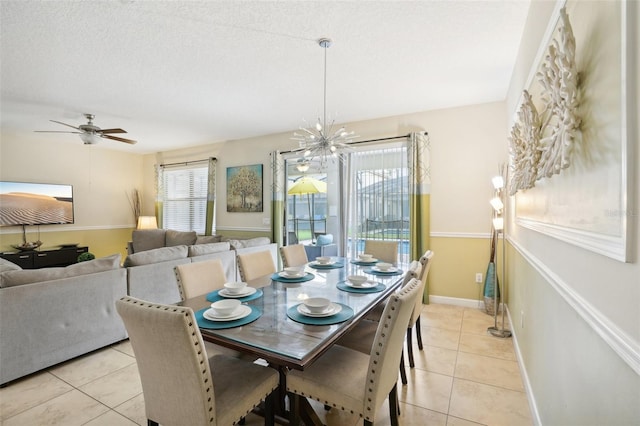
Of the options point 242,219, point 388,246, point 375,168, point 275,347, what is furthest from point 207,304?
point 242,219

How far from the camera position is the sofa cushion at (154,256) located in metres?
2.99

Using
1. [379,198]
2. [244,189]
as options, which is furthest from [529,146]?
[244,189]

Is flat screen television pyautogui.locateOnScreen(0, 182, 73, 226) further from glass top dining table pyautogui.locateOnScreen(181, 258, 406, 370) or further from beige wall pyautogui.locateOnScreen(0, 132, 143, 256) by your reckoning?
glass top dining table pyautogui.locateOnScreen(181, 258, 406, 370)

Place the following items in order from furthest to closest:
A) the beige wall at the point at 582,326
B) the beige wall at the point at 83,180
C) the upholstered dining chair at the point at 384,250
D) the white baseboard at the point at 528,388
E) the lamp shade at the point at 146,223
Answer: the lamp shade at the point at 146,223
the beige wall at the point at 83,180
the upholstered dining chair at the point at 384,250
the white baseboard at the point at 528,388
the beige wall at the point at 582,326

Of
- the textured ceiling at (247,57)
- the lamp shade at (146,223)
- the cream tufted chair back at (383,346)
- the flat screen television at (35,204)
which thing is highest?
the textured ceiling at (247,57)

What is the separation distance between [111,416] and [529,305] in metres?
2.87

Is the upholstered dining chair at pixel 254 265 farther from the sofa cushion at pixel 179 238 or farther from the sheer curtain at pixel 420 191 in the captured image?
the sofa cushion at pixel 179 238

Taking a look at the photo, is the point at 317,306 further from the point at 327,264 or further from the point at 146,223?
the point at 146,223

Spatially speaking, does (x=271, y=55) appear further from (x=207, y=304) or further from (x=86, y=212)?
(x=86, y=212)

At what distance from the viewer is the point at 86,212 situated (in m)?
6.16

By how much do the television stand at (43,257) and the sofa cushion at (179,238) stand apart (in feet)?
5.42

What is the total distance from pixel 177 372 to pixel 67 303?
1.96 meters

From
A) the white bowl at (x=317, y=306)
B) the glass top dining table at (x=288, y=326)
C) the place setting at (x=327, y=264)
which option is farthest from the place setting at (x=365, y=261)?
the white bowl at (x=317, y=306)

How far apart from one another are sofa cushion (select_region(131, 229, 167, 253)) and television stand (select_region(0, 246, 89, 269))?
1.00 metres
